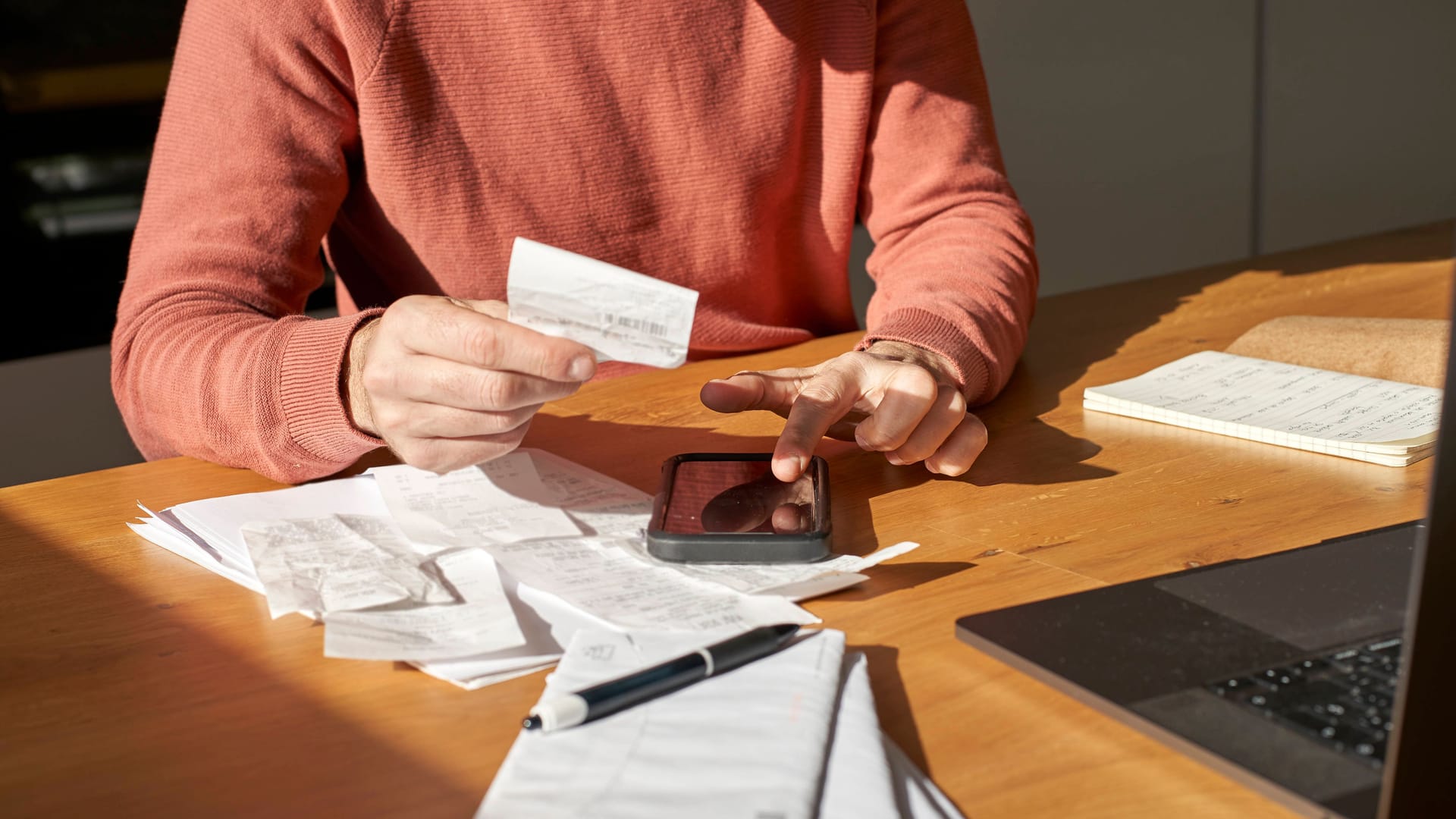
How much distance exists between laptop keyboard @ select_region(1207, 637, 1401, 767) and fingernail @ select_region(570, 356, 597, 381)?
14.5 inches

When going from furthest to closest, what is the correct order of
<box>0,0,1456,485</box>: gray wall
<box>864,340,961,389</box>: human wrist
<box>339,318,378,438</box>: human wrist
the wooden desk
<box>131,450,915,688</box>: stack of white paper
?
1. <box>0,0,1456,485</box>: gray wall
2. <box>864,340,961,389</box>: human wrist
3. <box>339,318,378,438</box>: human wrist
4. <box>131,450,915,688</box>: stack of white paper
5. the wooden desk

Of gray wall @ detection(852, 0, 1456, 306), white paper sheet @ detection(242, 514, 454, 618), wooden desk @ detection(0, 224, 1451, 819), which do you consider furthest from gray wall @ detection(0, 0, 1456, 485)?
white paper sheet @ detection(242, 514, 454, 618)

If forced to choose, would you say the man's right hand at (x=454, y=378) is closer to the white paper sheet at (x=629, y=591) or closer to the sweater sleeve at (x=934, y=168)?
the white paper sheet at (x=629, y=591)

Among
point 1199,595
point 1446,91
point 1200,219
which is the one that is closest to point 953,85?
point 1199,595

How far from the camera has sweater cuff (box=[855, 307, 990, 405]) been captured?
1.00m

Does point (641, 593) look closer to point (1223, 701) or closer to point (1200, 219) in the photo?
point (1223, 701)

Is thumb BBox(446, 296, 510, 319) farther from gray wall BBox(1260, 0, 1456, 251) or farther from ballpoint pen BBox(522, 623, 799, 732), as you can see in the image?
gray wall BBox(1260, 0, 1456, 251)

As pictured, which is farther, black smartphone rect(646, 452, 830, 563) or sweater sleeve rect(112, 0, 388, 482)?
sweater sleeve rect(112, 0, 388, 482)

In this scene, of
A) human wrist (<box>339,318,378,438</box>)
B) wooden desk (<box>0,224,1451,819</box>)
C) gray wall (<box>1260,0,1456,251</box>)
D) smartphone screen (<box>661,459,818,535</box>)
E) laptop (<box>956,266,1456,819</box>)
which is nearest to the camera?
laptop (<box>956,266,1456,819</box>)

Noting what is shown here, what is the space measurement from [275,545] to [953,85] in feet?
2.91

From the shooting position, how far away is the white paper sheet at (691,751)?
0.47m

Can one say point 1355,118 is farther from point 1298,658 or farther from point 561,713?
point 561,713

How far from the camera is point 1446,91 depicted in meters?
3.33

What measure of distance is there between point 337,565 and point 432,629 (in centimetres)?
11
